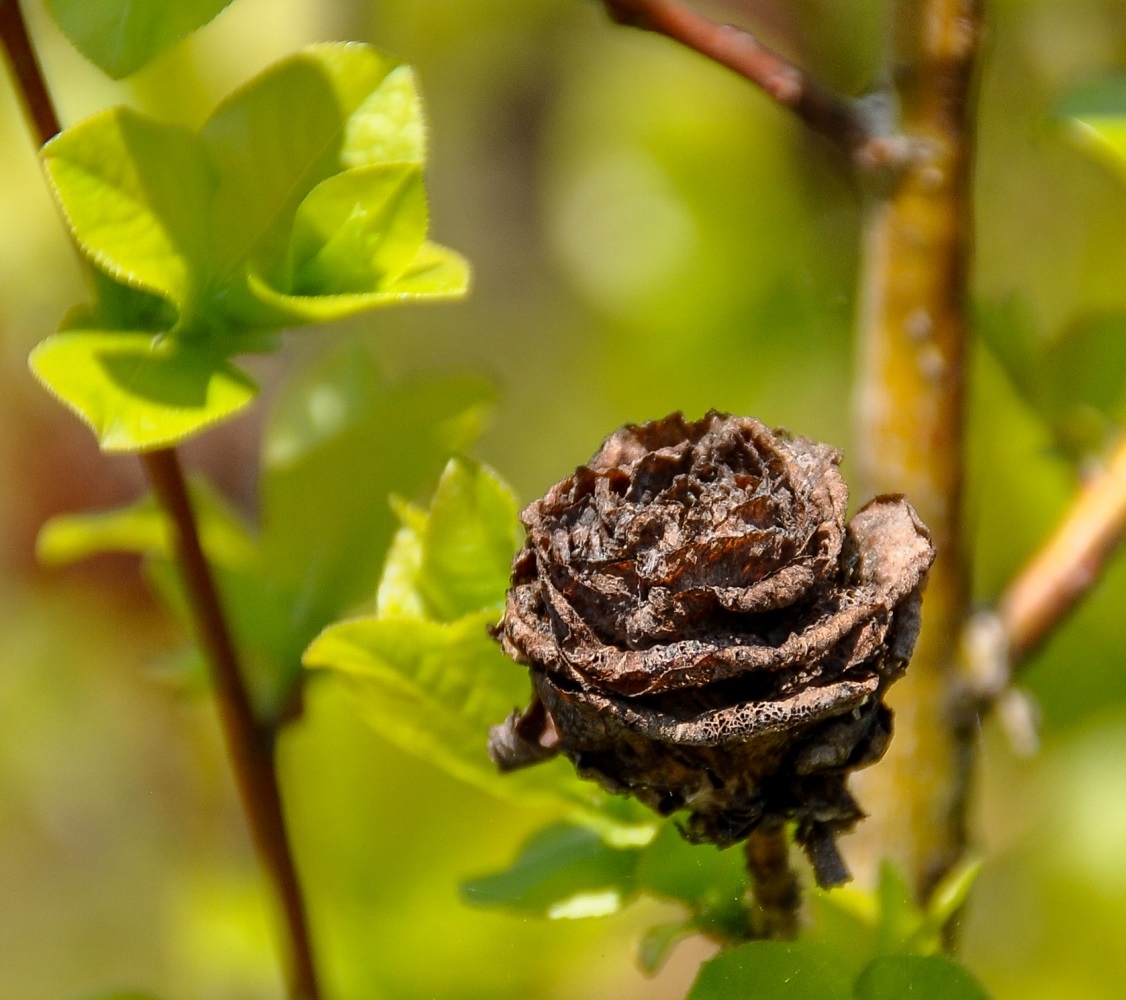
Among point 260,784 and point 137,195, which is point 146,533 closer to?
point 260,784

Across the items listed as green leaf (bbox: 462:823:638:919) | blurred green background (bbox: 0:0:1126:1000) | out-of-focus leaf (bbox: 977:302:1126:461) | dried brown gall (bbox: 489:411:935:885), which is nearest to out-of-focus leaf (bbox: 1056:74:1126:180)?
blurred green background (bbox: 0:0:1126:1000)

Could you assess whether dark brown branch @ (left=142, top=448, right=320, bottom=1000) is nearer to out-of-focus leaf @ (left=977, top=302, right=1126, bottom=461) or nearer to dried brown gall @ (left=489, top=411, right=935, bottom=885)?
dried brown gall @ (left=489, top=411, right=935, bottom=885)

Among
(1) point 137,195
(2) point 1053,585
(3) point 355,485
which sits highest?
(1) point 137,195

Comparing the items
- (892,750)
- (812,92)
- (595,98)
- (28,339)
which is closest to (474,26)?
(595,98)

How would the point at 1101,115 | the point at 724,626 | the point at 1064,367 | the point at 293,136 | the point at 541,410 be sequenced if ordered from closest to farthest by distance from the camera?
the point at 724,626
the point at 293,136
the point at 1101,115
the point at 1064,367
the point at 541,410

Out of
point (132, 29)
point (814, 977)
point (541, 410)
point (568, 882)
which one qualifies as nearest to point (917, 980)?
point (814, 977)

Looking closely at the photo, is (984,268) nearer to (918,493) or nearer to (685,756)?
(918,493)
